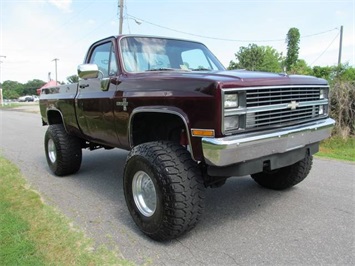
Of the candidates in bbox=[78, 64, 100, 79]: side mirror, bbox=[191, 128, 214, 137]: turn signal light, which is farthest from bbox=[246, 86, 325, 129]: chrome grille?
bbox=[78, 64, 100, 79]: side mirror

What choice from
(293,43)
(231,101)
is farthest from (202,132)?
(293,43)

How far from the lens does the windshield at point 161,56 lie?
4090 mm

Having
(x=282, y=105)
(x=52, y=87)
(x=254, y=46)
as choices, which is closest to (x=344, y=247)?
(x=282, y=105)

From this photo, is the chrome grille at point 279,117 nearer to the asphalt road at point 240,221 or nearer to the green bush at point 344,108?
the asphalt road at point 240,221

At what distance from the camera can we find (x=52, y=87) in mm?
5961

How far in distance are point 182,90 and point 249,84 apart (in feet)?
1.92

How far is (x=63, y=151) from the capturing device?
17.8 ft

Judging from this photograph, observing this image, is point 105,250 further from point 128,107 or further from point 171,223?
point 128,107

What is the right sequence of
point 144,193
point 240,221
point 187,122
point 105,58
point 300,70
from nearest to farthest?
point 187,122, point 144,193, point 240,221, point 105,58, point 300,70

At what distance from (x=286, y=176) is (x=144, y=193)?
1.94m

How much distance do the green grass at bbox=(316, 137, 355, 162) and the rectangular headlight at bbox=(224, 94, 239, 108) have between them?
195 inches

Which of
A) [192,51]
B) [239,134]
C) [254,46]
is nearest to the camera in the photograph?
[239,134]

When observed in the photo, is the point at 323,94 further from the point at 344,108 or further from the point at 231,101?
the point at 344,108

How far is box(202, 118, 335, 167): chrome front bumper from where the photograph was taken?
270cm
